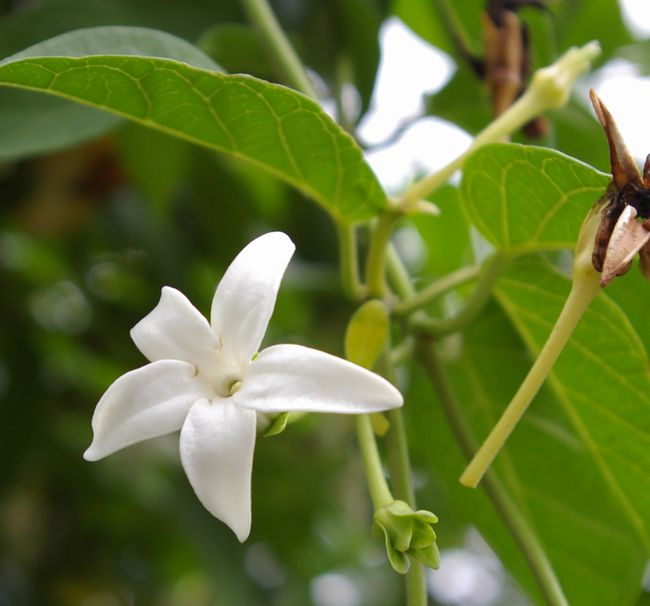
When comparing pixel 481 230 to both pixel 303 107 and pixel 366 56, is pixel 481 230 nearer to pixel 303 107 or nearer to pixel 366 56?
pixel 303 107

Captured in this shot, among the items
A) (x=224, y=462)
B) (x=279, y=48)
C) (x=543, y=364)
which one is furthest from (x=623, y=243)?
(x=279, y=48)

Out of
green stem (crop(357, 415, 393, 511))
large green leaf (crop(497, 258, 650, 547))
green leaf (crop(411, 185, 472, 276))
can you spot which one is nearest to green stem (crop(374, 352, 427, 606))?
green stem (crop(357, 415, 393, 511))

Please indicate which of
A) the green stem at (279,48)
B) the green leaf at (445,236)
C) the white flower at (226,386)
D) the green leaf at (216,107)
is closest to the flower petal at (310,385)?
the white flower at (226,386)

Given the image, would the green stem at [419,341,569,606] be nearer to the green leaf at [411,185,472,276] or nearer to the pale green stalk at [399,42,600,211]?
the pale green stalk at [399,42,600,211]

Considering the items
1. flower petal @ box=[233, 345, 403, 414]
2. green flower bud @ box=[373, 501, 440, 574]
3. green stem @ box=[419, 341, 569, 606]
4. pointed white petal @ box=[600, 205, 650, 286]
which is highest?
flower petal @ box=[233, 345, 403, 414]

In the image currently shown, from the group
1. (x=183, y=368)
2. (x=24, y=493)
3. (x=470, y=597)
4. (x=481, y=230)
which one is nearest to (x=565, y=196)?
(x=481, y=230)

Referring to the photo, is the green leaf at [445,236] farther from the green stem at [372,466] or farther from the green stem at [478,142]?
the green stem at [372,466]
